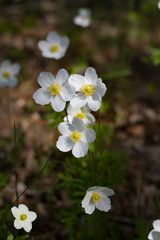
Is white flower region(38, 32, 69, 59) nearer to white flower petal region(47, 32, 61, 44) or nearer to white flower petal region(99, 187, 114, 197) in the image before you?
white flower petal region(47, 32, 61, 44)

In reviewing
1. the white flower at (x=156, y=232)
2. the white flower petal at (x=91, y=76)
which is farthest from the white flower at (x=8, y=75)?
the white flower at (x=156, y=232)

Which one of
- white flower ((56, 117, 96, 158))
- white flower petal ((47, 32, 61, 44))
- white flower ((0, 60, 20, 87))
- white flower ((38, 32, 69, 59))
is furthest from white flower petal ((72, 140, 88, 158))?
white flower ((0, 60, 20, 87))

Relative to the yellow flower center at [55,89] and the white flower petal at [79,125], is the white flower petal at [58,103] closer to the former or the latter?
the yellow flower center at [55,89]

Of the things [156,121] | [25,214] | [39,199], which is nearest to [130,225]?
[39,199]

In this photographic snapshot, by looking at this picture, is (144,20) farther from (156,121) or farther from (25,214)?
(25,214)

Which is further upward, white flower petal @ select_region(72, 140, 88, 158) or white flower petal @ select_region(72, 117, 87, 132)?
white flower petal @ select_region(72, 117, 87, 132)

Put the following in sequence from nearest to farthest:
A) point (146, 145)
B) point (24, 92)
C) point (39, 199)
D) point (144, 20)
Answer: point (39, 199) → point (146, 145) → point (24, 92) → point (144, 20)
